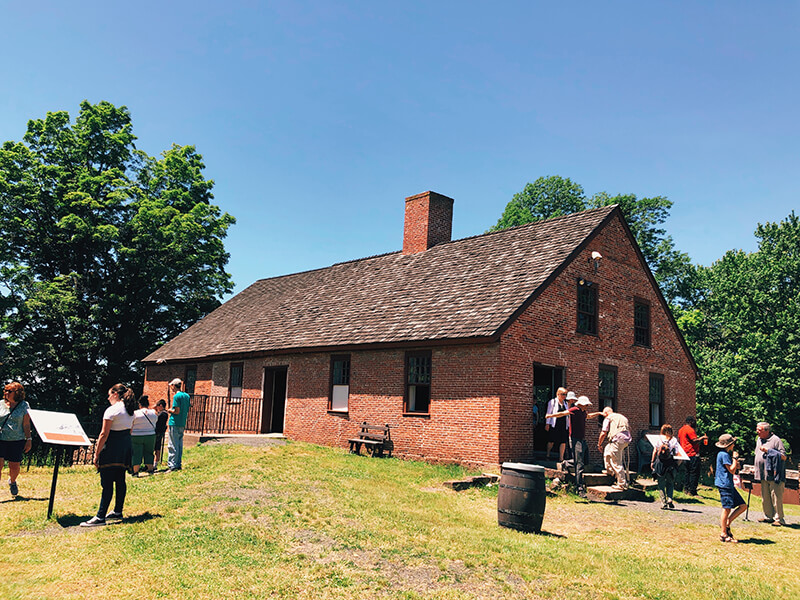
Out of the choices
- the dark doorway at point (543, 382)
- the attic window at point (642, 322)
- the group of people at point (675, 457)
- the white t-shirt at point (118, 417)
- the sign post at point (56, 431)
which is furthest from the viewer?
the attic window at point (642, 322)

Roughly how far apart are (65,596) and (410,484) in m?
8.52

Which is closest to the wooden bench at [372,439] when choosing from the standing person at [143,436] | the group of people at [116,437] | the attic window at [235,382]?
the group of people at [116,437]

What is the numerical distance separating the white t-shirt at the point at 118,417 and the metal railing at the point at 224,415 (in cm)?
1254

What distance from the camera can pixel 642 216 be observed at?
146ft

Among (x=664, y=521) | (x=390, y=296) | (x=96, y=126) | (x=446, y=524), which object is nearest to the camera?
(x=446, y=524)

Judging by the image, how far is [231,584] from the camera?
6.80m

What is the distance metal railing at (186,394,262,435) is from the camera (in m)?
22.0

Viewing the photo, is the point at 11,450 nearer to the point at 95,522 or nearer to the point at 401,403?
the point at 95,522

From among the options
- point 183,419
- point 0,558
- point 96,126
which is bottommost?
point 0,558

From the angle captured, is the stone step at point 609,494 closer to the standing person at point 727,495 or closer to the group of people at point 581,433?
the group of people at point 581,433

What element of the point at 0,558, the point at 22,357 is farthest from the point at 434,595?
the point at 22,357

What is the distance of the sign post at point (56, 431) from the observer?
9.58m

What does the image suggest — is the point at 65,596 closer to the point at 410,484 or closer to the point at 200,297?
the point at 410,484

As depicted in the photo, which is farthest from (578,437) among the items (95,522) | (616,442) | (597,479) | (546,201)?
(546,201)
